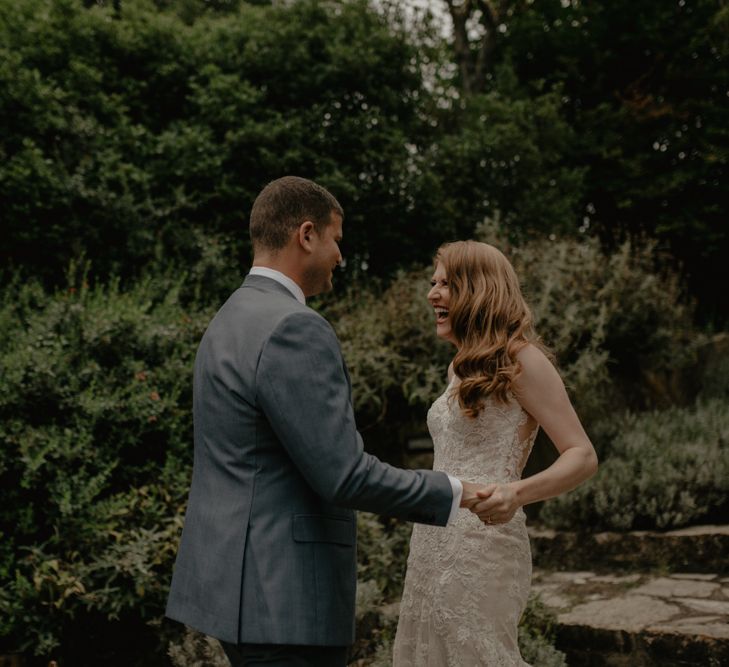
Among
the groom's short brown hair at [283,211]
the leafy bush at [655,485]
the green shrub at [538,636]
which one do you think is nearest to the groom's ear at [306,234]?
the groom's short brown hair at [283,211]

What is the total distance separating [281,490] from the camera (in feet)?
6.66

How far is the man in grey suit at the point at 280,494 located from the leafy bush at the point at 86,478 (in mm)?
2379

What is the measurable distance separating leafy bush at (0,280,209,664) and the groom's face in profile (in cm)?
257

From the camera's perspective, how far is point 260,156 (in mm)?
9195

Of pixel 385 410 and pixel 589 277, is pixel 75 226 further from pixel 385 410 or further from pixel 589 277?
pixel 589 277

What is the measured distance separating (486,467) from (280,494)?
975mm

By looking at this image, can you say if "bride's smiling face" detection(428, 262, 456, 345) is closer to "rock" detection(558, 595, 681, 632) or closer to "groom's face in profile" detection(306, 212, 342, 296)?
"groom's face in profile" detection(306, 212, 342, 296)

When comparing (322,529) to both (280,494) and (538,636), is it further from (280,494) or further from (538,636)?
(538,636)

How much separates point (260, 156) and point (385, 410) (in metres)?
4.02

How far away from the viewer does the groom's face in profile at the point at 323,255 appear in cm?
233

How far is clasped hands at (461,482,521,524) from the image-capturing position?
2.42 metres

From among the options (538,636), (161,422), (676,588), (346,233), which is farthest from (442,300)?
(346,233)

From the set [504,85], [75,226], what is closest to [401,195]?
[504,85]

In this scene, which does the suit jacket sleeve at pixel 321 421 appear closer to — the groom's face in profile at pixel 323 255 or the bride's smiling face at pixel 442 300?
the groom's face in profile at pixel 323 255
